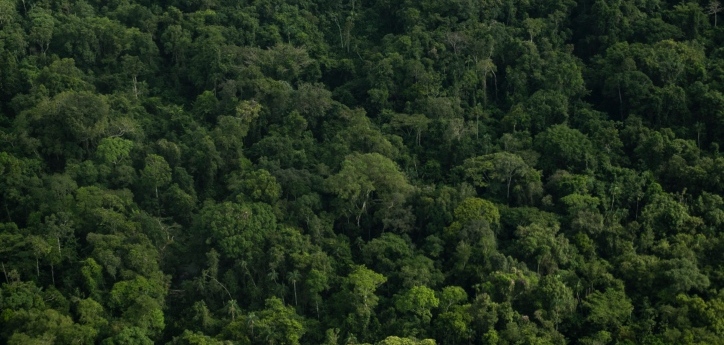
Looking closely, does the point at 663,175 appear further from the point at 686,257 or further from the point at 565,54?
the point at 565,54

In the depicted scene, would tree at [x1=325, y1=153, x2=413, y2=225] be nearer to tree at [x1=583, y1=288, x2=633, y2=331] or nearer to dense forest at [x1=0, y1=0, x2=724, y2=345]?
dense forest at [x1=0, y1=0, x2=724, y2=345]

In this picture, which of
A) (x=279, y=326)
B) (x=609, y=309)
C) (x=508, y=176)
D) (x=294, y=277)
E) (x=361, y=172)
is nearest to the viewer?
(x=279, y=326)

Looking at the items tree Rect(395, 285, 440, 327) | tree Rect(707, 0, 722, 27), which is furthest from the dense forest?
tree Rect(707, 0, 722, 27)

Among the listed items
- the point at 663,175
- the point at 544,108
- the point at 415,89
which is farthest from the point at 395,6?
the point at 663,175

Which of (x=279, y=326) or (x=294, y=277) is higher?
(x=294, y=277)

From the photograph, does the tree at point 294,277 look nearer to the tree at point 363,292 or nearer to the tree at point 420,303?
the tree at point 363,292

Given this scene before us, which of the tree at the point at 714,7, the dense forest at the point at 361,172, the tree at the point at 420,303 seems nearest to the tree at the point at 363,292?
the dense forest at the point at 361,172

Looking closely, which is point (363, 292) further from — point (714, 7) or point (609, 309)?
point (714, 7)

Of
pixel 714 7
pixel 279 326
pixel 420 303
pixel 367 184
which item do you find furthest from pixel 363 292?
pixel 714 7
